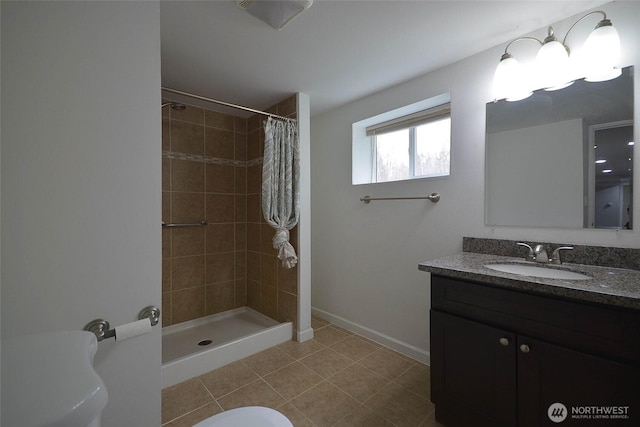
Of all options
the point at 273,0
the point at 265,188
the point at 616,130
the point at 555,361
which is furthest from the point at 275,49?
the point at 555,361

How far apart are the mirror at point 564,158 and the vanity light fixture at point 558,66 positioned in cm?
6

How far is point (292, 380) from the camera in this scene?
5.90 feet

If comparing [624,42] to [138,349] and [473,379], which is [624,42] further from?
[138,349]

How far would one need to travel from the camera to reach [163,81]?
2.10m

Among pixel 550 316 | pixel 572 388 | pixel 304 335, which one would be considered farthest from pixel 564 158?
pixel 304 335

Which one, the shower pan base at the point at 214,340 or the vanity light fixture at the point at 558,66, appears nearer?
the vanity light fixture at the point at 558,66

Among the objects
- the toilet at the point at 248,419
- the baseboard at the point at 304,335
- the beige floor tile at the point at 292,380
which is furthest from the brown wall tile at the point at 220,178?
the toilet at the point at 248,419

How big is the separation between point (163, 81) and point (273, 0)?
1355mm

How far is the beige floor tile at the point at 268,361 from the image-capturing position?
1.93 m

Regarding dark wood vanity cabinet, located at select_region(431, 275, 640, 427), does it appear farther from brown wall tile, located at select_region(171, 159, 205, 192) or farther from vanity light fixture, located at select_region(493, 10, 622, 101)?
brown wall tile, located at select_region(171, 159, 205, 192)

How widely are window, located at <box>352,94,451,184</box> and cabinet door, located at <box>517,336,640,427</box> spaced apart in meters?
1.36

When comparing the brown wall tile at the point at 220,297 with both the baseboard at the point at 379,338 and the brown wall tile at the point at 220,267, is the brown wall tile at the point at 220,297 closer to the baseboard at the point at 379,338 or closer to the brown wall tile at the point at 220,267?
the brown wall tile at the point at 220,267

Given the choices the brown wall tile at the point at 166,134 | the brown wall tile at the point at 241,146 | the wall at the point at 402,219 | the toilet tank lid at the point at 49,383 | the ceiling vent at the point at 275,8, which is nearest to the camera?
the toilet tank lid at the point at 49,383

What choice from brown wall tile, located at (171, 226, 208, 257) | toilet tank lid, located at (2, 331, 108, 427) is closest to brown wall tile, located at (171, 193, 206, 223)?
brown wall tile, located at (171, 226, 208, 257)
